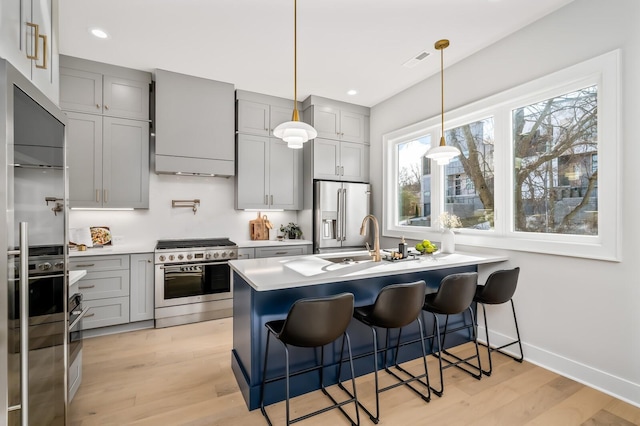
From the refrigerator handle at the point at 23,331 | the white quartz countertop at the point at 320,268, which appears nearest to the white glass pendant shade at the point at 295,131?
the white quartz countertop at the point at 320,268

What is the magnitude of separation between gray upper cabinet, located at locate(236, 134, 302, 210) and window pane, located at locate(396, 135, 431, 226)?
59.4 inches

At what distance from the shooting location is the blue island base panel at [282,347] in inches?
80.4

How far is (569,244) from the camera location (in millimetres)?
2408

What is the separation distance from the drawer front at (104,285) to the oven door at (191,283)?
32cm

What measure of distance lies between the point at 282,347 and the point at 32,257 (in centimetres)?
151

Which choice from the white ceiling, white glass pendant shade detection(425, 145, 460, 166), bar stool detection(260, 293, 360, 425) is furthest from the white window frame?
bar stool detection(260, 293, 360, 425)

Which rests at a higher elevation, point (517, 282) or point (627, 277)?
point (627, 277)

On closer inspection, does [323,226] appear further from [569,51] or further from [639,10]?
[639,10]

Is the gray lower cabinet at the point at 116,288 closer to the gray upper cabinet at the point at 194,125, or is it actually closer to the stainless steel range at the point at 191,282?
the stainless steel range at the point at 191,282

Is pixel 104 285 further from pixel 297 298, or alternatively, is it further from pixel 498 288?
pixel 498 288

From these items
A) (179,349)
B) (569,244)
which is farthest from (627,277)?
(179,349)

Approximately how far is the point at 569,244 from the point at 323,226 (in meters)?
2.69

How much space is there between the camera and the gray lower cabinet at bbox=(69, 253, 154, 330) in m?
3.11

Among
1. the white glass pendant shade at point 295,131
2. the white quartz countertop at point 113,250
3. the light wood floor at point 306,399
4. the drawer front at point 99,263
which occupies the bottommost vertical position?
the light wood floor at point 306,399
